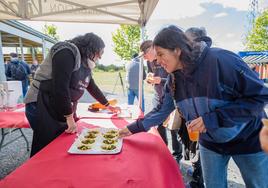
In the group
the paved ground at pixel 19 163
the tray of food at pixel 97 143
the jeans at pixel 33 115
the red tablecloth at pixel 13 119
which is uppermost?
the jeans at pixel 33 115

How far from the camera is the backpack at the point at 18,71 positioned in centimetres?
587

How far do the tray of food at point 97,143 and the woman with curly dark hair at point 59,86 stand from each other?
162 mm

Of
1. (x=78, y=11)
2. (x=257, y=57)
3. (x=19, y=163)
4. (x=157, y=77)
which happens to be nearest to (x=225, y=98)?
(x=157, y=77)

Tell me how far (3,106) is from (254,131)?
219cm

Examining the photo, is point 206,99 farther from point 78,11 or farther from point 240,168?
point 78,11

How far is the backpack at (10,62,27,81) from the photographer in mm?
5871

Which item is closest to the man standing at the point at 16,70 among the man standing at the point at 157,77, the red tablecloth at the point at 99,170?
the man standing at the point at 157,77

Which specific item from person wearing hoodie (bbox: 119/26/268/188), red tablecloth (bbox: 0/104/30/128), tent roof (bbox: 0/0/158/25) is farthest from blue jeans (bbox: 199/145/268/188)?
tent roof (bbox: 0/0/158/25)

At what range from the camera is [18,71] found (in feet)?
19.3

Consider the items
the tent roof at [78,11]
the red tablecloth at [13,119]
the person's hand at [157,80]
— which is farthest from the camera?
the tent roof at [78,11]

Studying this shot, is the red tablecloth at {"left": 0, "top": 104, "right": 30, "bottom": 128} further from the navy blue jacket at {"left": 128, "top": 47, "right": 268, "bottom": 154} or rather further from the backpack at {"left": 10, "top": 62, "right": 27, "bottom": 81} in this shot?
the backpack at {"left": 10, "top": 62, "right": 27, "bottom": 81}

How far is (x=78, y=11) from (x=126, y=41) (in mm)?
16294

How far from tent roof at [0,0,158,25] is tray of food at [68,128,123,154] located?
1.49 meters

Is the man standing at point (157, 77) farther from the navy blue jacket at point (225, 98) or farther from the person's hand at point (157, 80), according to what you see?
the navy blue jacket at point (225, 98)
